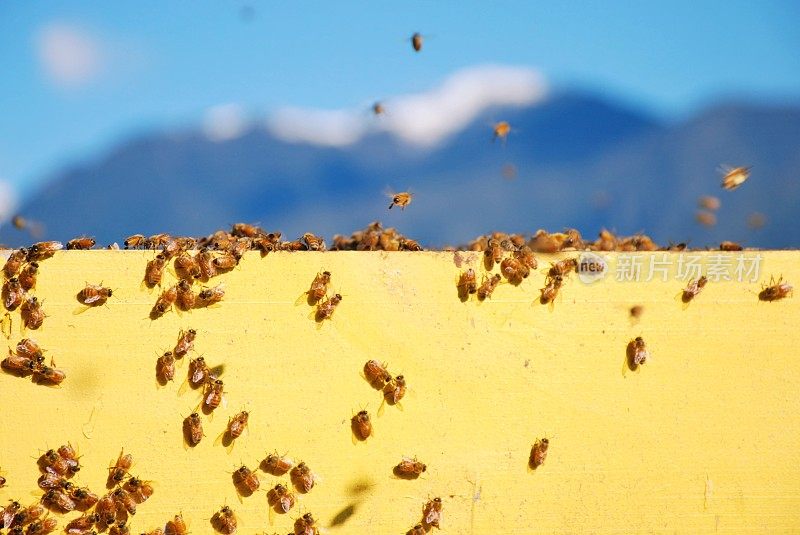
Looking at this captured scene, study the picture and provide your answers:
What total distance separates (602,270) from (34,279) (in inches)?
94.2

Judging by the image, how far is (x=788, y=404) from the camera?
2.69 metres

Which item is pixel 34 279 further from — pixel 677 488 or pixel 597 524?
pixel 677 488

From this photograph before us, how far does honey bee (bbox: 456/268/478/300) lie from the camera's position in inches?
102

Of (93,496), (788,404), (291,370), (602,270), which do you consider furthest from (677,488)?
(93,496)

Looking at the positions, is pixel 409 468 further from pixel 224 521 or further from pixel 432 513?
pixel 224 521

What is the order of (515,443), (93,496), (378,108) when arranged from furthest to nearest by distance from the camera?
1. (378,108)
2. (515,443)
3. (93,496)

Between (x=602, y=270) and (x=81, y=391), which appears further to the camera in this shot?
(x=602, y=270)

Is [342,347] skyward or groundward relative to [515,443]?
skyward

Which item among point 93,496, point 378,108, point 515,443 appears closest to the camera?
point 93,496

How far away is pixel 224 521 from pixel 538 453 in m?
1.33

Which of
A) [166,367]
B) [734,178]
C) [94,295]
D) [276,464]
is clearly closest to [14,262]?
[94,295]

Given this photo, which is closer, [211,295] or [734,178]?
[211,295]

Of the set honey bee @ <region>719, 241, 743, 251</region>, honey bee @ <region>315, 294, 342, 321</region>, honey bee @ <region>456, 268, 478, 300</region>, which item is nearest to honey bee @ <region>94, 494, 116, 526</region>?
honey bee @ <region>315, 294, 342, 321</region>

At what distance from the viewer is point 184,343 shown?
2.47 m
